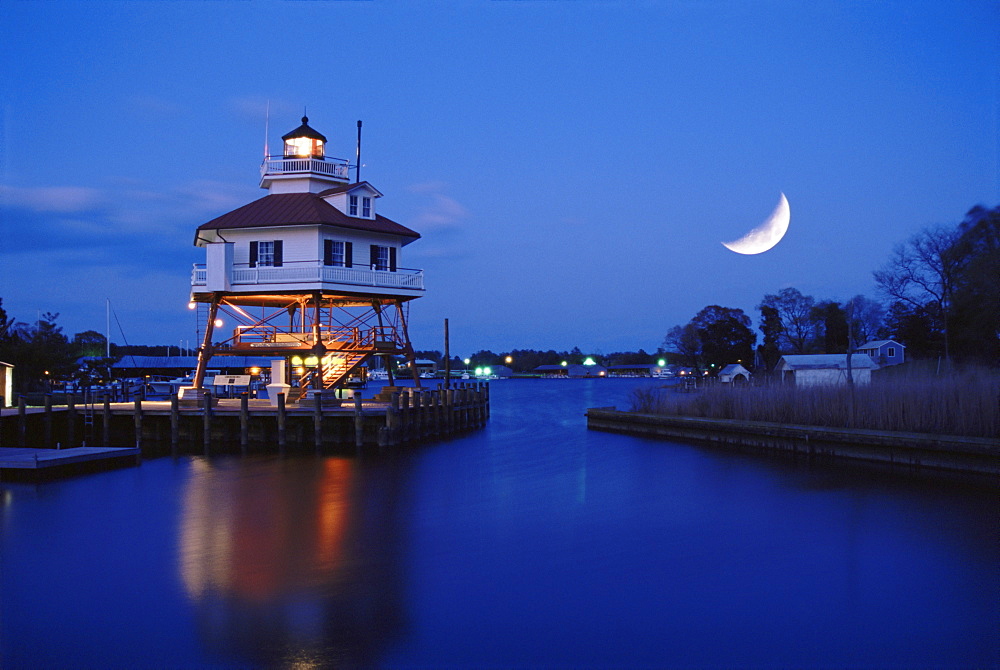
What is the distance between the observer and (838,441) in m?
22.0

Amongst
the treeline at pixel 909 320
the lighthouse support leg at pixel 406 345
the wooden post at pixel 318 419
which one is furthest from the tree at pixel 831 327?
the wooden post at pixel 318 419

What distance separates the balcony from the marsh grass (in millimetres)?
13749

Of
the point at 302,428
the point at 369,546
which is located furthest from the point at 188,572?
the point at 302,428

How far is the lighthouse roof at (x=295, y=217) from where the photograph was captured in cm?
2864

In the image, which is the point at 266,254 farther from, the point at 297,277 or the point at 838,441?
the point at 838,441

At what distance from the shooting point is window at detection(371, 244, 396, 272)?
30.5 m

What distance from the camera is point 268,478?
20.5 m

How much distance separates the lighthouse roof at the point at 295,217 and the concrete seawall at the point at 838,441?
42.6 feet

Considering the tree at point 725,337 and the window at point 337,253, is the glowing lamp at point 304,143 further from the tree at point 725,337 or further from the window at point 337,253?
the tree at point 725,337

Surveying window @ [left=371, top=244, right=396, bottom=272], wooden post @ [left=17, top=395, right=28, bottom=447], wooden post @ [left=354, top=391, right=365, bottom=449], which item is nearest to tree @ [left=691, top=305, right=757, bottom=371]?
window @ [left=371, top=244, right=396, bottom=272]

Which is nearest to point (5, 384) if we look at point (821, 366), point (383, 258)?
point (383, 258)

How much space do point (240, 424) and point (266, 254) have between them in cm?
640

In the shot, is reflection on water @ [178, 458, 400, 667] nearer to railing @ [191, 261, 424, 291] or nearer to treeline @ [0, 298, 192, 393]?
railing @ [191, 261, 424, 291]

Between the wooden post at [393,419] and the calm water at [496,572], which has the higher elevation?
the wooden post at [393,419]
